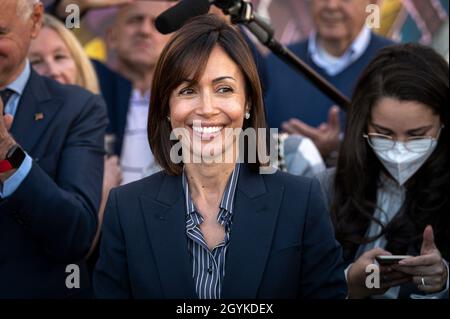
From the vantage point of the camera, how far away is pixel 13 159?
248 centimetres

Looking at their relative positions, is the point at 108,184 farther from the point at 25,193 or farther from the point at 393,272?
the point at 393,272

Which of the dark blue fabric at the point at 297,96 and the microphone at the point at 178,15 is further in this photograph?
the dark blue fabric at the point at 297,96

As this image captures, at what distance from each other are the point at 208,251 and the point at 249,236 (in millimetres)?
131

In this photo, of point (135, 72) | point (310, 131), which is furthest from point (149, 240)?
point (135, 72)

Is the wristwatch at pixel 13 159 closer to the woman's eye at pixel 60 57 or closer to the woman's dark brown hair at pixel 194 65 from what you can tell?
the woman's dark brown hair at pixel 194 65

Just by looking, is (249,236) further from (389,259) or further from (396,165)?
(396,165)

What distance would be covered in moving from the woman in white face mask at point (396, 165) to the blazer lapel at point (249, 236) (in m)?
0.69

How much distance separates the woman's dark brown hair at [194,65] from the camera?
238 centimetres

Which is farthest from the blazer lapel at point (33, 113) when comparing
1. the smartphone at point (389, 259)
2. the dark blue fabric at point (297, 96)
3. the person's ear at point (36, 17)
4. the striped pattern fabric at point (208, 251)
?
the dark blue fabric at point (297, 96)

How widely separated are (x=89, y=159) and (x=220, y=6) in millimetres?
721

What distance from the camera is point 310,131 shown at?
389cm

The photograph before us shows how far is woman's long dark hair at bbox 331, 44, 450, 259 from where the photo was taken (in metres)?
3.09

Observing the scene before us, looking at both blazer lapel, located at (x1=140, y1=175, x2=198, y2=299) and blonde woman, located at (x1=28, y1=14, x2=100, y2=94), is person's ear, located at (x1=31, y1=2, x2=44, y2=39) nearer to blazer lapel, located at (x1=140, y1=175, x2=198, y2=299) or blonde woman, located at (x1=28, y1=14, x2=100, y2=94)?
blazer lapel, located at (x1=140, y1=175, x2=198, y2=299)

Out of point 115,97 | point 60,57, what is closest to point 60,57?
point 60,57
